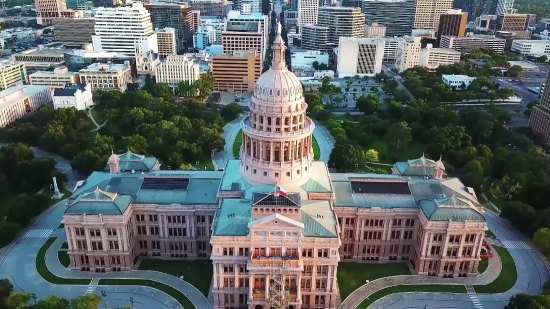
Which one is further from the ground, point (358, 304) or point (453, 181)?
point (453, 181)

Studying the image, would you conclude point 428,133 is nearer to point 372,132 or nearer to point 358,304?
point 372,132

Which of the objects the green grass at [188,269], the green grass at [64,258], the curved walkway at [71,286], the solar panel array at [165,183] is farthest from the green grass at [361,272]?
the green grass at [64,258]

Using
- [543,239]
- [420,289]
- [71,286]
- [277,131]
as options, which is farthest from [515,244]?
[71,286]

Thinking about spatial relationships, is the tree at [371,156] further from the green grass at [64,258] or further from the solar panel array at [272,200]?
the green grass at [64,258]

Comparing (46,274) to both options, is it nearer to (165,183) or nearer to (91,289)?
(91,289)

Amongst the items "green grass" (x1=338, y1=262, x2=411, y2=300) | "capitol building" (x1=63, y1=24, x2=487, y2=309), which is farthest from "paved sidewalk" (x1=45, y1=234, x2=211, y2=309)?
"green grass" (x1=338, y1=262, x2=411, y2=300)

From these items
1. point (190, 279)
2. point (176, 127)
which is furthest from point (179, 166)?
point (190, 279)
